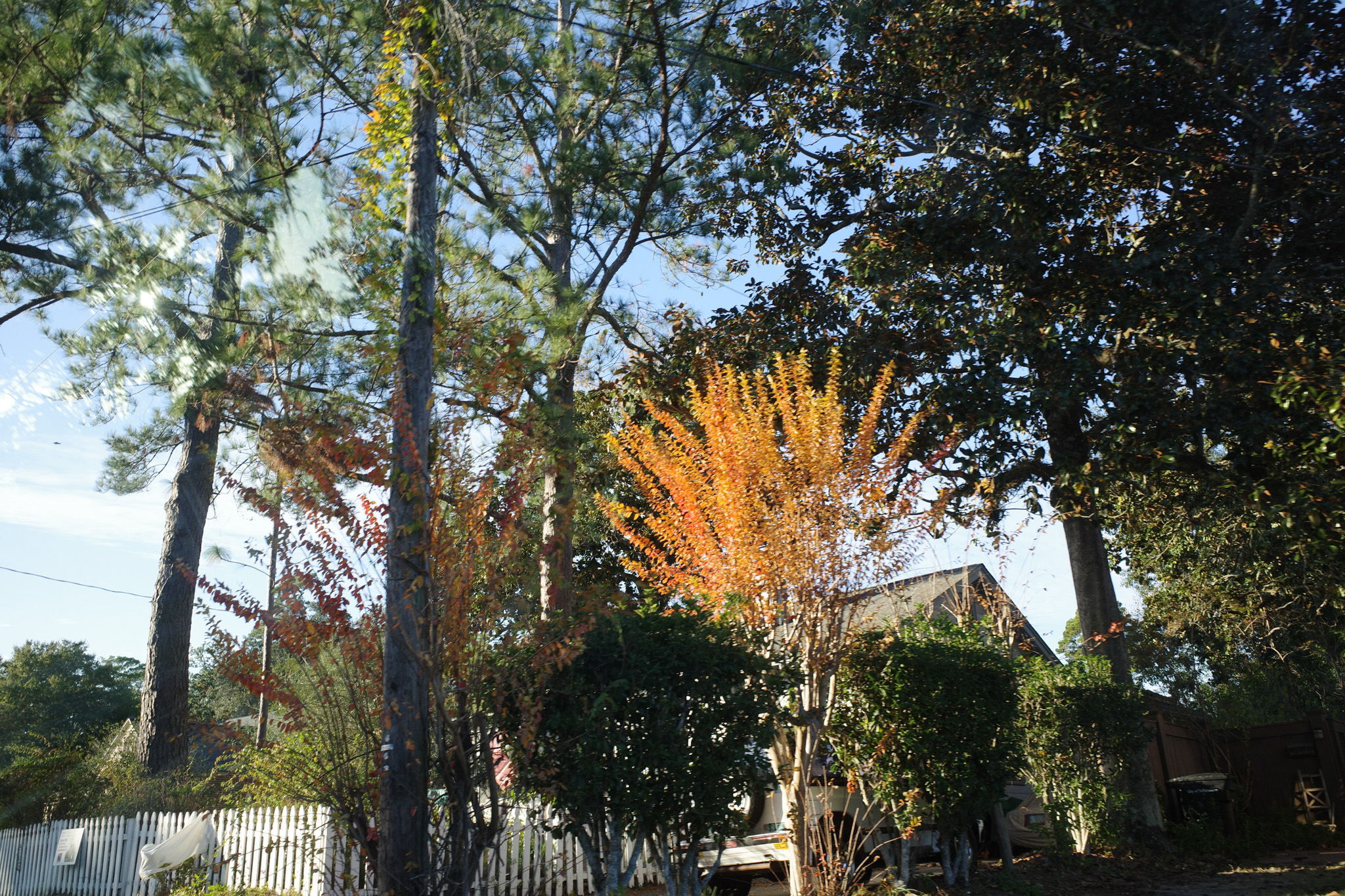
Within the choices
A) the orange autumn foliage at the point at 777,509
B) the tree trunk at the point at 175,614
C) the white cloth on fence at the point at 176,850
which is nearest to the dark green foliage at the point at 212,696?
the tree trunk at the point at 175,614

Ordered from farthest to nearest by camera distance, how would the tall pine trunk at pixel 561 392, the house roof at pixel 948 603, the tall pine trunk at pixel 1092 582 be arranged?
the tall pine trunk at pixel 1092 582 → the house roof at pixel 948 603 → the tall pine trunk at pixel 561 392

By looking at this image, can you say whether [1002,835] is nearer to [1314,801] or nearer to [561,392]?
[561,392]

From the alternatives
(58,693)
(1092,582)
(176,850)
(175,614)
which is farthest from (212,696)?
(1092,582)

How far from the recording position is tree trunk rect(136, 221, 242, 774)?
48.5ft

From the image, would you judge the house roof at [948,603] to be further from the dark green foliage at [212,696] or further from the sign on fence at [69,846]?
the dark green foliage at [212,696]

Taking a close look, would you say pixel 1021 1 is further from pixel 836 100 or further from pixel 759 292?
pixel 759 292

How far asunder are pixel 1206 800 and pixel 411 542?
13191 millimetres

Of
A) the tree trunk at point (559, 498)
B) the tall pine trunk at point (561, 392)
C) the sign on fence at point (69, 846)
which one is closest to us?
the tree trunk at point (559, 498)

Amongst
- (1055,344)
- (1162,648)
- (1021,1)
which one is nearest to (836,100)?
(1021,1)

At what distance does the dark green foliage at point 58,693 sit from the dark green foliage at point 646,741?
39123mm

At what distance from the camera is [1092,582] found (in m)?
12.4

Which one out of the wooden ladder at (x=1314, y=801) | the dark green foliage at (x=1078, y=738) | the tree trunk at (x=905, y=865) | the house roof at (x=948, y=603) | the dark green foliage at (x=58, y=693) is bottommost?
the wooden ladder at (x=1314, y=801)

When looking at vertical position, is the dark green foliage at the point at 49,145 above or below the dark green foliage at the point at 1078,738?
above

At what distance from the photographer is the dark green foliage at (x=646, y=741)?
203 inches
